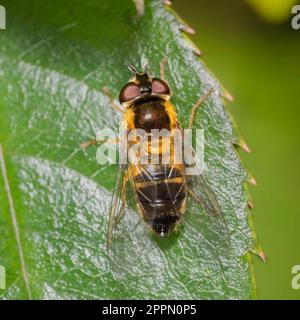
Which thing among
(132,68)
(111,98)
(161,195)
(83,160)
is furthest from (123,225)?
(132,68)

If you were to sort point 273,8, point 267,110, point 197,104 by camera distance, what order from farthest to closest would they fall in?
point 267,110
point 273,8
point 197,104

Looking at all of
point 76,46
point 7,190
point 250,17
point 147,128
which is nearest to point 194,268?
point 147,128

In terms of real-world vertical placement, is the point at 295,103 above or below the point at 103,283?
above

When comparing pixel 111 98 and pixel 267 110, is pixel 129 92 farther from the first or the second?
pixel 267 110

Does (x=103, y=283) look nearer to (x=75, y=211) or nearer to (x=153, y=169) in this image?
(x=75, y=211)

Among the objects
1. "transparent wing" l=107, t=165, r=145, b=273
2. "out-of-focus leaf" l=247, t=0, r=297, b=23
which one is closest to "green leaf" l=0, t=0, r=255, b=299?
"transparent wing" l=107, t=165, r=145, b=273

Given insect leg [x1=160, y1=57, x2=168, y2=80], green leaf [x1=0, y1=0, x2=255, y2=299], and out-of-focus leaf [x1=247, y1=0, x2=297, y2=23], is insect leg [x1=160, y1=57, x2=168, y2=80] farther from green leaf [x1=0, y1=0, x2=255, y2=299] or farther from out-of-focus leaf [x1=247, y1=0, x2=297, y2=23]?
out-of-focus leaf [x1=247, y1=0, x2=297, y2=23]
